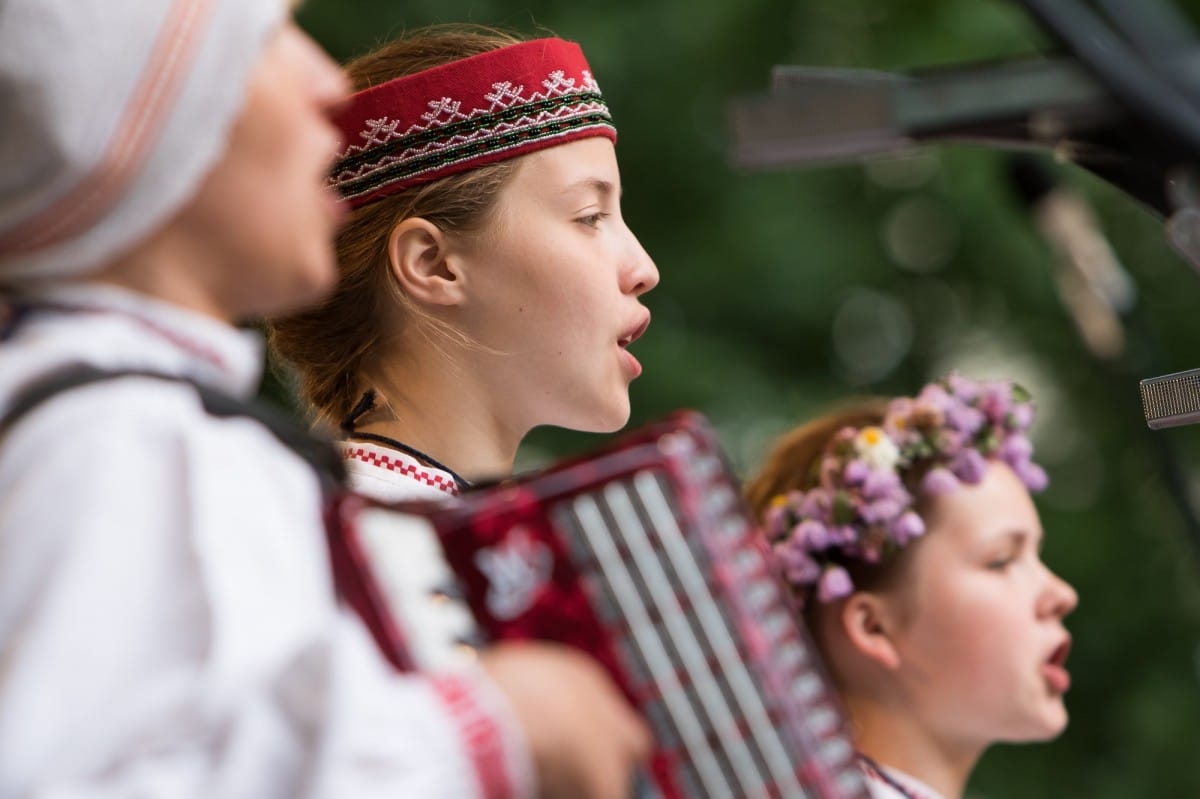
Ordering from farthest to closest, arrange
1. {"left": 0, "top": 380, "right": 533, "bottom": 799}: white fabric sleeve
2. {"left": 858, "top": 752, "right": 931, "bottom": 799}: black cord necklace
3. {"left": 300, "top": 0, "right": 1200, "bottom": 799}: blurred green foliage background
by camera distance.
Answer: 1. {"left": 300, "top": 0, "right": 1200, "bottom": 799}: blurred green foliage background
2. {"left": 858, "top": 752, "right": 931, "bottom": 799}: black cord necklace
3. {"left": 0, "top": 380, "right": 533, "bottom": 799}: white fabric sleeve

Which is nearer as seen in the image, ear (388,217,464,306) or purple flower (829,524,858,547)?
ear (388,217,464,306)

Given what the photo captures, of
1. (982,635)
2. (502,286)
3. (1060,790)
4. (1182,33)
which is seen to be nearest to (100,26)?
(1182,33)

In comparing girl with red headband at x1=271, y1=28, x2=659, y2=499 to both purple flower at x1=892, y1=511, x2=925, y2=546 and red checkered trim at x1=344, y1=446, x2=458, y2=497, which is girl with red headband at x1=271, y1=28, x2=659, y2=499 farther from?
purple flower at x1=892, y1=511, x2=925, y2=546

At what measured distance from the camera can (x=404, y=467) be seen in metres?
2.41

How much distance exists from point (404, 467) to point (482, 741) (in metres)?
1.11

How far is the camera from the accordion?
143 cm

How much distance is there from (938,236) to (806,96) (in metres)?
7.82

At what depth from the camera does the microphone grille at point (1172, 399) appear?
1.99 meters

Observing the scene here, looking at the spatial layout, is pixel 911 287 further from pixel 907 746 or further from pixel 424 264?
pixel 424 264

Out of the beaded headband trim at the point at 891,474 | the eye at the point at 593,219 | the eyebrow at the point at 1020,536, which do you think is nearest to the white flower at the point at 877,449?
the beaded headband trim at the point at 891,474

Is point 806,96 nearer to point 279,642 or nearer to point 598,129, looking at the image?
point 279,642

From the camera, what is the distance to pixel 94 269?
146 cm

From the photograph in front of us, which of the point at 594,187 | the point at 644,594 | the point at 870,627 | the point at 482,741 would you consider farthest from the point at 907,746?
the point at 482,741

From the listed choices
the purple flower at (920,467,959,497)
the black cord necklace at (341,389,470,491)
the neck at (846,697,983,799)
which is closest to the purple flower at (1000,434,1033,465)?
the purple flower at (920,467,959,497)
